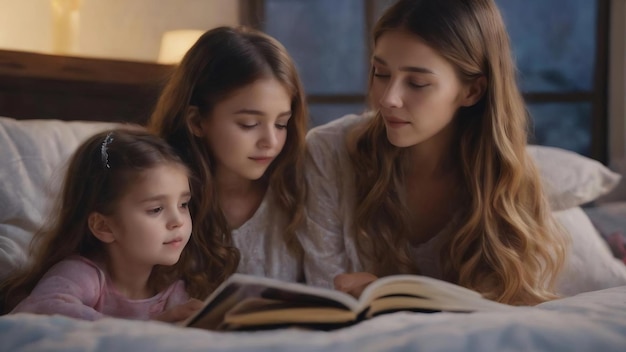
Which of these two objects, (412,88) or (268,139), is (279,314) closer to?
(268,139)

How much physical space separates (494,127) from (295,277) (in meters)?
0.54

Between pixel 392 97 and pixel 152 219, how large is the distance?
20.4 inches

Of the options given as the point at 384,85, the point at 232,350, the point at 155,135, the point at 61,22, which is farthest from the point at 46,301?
the point at 61,22

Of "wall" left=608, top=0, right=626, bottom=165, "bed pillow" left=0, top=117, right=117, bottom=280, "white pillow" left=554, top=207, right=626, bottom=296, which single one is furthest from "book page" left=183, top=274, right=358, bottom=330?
"wall" left=608, top=0, right=626, bottom=165

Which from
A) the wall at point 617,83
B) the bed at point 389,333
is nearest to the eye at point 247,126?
the bed at point 389,333

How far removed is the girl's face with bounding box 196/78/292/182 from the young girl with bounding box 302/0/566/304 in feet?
0.63

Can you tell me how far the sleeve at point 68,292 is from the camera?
121 centimetres

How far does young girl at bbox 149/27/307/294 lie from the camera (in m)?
1.50

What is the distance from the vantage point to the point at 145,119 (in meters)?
2.19

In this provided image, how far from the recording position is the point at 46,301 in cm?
122

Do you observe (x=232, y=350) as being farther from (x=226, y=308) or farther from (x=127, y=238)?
(x=127, y=238)

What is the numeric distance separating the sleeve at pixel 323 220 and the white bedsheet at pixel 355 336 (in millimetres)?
687

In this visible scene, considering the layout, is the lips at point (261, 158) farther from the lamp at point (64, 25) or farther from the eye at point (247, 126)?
the lamp at point (64, 25)

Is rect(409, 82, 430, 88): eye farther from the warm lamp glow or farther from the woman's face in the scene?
the warm lamp glow
